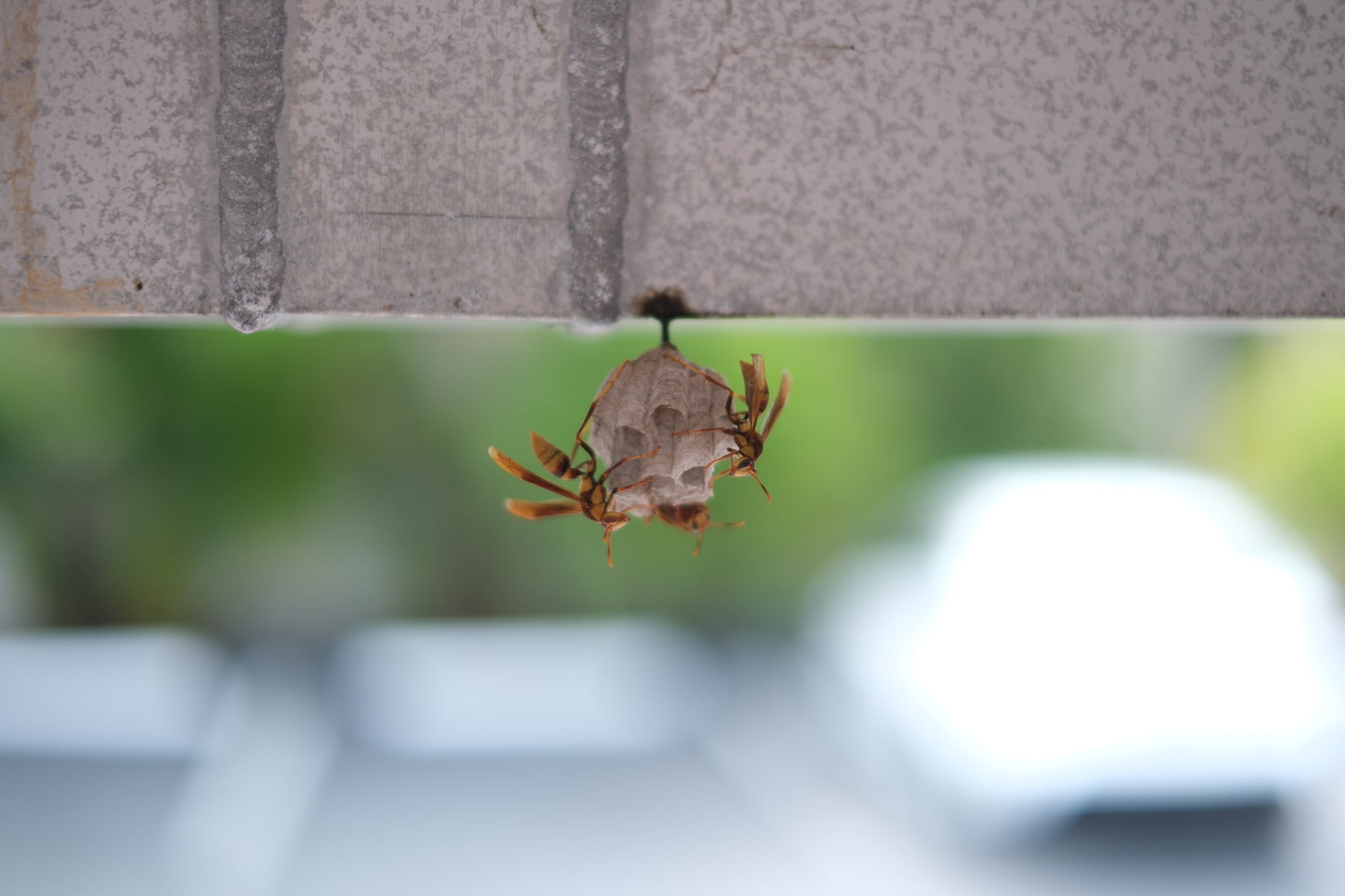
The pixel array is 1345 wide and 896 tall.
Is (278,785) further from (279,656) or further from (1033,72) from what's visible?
(1033,72)

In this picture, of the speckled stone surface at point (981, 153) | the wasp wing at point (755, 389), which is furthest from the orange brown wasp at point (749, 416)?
the speckled stone surface at point (981, 153)

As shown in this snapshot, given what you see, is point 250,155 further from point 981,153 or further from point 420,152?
point 981,153

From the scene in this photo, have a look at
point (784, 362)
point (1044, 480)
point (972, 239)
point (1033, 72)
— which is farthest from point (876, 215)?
point (784, 362)

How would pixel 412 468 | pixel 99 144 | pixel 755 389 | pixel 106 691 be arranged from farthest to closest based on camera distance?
pixel 412 468
pixel 106 691
pixel 755 389
pixel 99 144

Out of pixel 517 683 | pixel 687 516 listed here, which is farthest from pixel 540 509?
pixel 517 683

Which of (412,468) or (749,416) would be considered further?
(412,468)

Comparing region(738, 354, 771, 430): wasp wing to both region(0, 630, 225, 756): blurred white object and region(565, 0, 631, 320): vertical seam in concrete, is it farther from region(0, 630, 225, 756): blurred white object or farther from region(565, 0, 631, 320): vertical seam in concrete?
region(0, 630, 225, 756): blurred white object

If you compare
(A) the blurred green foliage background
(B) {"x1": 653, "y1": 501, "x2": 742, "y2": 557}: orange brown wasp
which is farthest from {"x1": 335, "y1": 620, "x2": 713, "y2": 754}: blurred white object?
(B) {"x1": 653, "y1": 501, "x2": 742, "y2": 557}: orange brown wasp
